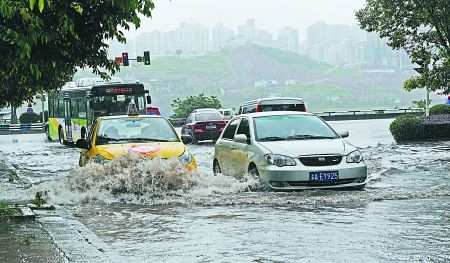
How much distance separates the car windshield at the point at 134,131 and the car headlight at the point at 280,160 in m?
2.36

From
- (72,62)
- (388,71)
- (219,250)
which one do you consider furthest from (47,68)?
(388,71)

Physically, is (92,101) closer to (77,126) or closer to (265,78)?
(77,126)

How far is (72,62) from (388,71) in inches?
6081

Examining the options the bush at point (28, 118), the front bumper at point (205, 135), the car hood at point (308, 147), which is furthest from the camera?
the bush at point (28, 118)

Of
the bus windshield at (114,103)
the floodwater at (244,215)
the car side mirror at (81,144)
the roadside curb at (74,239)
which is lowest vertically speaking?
the floodwater at (244,215)

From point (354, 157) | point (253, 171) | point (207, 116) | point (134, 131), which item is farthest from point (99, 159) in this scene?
point (207, 116)

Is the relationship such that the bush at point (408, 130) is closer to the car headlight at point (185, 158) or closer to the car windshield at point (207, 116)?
the car windshield at point (207, 116)

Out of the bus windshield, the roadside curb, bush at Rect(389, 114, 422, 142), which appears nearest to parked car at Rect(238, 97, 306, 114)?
bush at Rect(389, 114, 422, 142)

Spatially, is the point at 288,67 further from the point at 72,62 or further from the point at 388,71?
the point at 72,62

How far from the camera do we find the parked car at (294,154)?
44.8 feet

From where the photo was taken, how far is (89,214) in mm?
12242

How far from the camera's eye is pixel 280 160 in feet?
45.0

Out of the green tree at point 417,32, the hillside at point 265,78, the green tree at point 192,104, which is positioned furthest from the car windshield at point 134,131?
the hillside at point 265,78

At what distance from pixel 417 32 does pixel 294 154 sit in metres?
18.7
